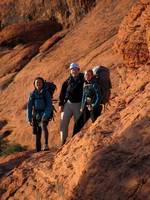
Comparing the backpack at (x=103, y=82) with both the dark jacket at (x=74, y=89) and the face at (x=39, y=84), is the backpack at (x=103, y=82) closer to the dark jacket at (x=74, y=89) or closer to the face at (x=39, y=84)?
the dark jacket at (x=74, y=89)

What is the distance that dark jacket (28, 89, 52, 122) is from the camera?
10570 millimetres

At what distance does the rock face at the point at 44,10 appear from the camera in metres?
28.3

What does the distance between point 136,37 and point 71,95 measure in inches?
60.5

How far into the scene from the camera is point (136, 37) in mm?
9602

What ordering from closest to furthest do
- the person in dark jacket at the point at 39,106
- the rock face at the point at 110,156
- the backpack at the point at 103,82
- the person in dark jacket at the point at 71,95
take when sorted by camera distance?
the rock face at the point at 110,156
the backpack at the point at 103,82
the person in dark jacket at the point at 71,95
the person in dark jacket at the point at 39,106

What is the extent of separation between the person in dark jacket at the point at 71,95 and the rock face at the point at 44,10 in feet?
59.1

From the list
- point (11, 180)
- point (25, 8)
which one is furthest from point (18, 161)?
point (25, 8)

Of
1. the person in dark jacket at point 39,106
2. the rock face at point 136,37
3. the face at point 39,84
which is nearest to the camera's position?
the rock face at point 136,37

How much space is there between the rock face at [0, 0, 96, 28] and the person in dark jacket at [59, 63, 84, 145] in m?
18.0

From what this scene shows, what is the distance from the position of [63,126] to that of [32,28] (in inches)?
752

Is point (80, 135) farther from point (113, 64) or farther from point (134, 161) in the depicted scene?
point (113, 64)

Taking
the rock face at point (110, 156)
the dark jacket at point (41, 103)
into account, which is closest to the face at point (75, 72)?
the rock face at point (110, 156)

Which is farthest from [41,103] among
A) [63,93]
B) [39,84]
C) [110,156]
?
[110,156]

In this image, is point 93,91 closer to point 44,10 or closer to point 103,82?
point 103,82
